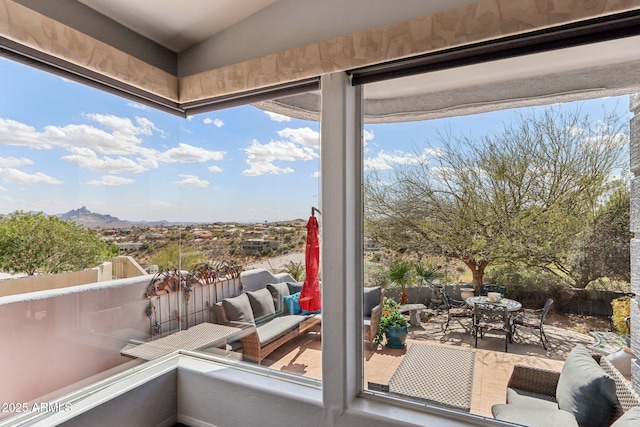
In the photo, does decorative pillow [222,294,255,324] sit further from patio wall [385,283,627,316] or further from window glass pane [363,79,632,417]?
patio wall [385,283,627,316]

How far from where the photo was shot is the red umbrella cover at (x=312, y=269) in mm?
2215

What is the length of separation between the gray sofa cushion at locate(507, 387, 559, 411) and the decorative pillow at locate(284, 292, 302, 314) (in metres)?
1.25

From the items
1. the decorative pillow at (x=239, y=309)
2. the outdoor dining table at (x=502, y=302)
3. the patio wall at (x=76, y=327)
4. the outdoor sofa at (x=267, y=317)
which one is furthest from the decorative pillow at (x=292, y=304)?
the outdoor dining table at (x=502, y=302)

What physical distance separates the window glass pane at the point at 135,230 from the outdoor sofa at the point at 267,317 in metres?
0.01

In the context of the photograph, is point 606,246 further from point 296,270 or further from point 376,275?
point 296,270

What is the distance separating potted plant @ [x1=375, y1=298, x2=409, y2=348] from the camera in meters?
2.01

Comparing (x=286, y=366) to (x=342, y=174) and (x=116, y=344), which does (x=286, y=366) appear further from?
(x=342, y=174)

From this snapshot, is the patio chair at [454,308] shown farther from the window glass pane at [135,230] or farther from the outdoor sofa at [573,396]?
the window glass pane at [135,230]

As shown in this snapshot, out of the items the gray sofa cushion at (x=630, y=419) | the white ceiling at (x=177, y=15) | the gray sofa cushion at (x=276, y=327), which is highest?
the white ceiling at (x=177, y=15)

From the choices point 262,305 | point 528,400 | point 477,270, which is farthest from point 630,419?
point 262,305

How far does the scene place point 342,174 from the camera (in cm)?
201

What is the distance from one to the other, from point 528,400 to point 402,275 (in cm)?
83

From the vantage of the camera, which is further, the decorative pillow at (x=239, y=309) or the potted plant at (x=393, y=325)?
the decorative pillow at (x=239, y=309)

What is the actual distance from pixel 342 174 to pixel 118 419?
2.01 metres
